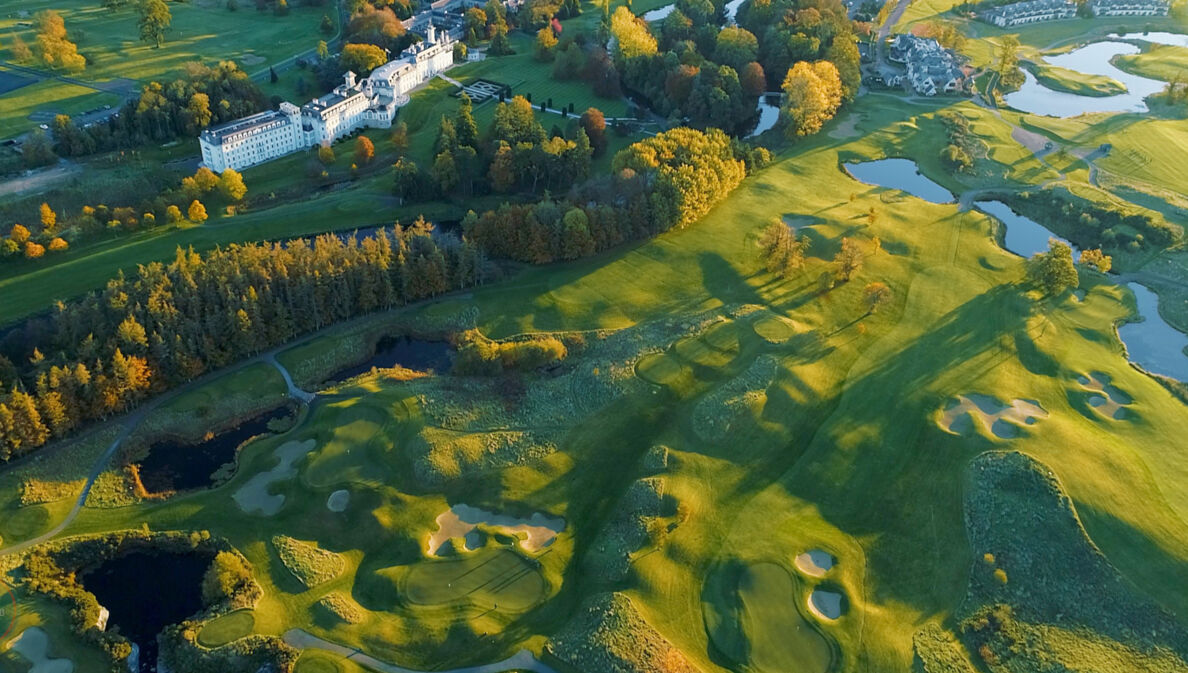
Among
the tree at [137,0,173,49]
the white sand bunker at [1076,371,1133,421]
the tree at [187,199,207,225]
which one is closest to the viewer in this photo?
the white sand bunker at [1076,371,1133,421]

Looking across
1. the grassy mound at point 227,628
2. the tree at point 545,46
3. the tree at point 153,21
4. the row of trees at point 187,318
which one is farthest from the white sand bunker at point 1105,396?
the tree at point 153,21

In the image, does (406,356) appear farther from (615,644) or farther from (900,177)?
(900,177)

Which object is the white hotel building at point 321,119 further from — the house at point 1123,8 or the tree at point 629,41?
the house at point 1123,8

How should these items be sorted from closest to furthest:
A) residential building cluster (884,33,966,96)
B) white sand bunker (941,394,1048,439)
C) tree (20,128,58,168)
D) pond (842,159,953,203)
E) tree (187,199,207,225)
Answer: white sand bunker (941,394,1048,439), tree (187,199,207,225), tree (20,128,58,168), pond (842,159,953,203), residential building cluster (884,33,966,96)

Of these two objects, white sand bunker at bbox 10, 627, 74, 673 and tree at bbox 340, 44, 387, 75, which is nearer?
white sand bunker at bbox 10, 627, 74, 673

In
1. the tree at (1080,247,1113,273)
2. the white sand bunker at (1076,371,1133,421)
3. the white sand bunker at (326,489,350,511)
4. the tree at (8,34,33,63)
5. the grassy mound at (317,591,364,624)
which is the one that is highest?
the tree at (8,34,33,63)

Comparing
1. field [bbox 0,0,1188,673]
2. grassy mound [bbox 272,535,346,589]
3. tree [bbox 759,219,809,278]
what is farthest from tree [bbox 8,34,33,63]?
tree [bbox 759,219,809,278]

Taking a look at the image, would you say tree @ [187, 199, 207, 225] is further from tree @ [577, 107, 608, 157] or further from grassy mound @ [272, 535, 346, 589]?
tree @ [577, 107, 608, 157]

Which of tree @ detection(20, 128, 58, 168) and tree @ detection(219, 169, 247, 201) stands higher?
tree @ detection(20, 128, 58, 168)
